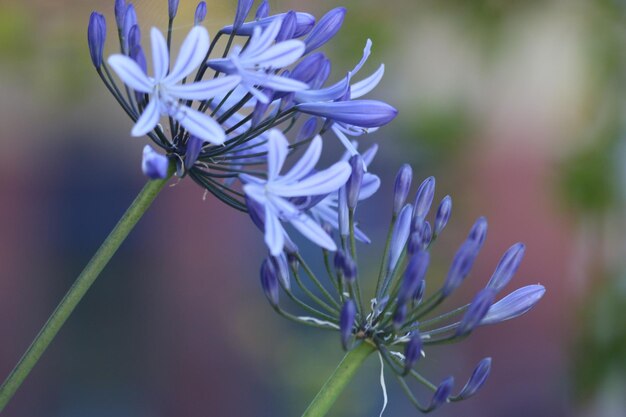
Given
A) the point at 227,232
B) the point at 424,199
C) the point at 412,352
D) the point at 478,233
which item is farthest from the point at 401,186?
the point at 227,232

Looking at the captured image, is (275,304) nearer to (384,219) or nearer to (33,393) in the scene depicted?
(384,219)

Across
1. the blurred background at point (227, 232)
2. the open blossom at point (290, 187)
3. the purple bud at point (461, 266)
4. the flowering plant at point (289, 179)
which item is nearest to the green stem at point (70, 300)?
the flowering plant at point (289, 179)

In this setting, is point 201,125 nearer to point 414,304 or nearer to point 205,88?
point 205,88

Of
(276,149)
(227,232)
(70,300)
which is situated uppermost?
(276,149)

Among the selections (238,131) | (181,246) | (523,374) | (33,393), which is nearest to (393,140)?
(181,246)

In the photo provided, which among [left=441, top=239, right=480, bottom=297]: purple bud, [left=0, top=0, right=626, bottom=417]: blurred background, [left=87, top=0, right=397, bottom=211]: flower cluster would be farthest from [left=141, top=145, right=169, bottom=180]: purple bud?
[left=0, top=0, right=626, bottom=417]: blurred background

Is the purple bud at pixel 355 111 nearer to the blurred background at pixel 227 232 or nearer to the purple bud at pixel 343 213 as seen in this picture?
the purple bud at pixel 343 213

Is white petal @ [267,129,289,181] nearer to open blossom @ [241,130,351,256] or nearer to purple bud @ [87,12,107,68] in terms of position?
open blossom @ [241,130,351,256]
